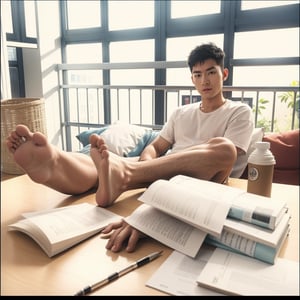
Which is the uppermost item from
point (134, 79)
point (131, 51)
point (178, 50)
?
point (131, 51)

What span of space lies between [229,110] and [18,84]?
108cm

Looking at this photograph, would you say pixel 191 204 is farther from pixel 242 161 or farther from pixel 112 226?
pixel 242 161

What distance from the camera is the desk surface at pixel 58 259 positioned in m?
0.30

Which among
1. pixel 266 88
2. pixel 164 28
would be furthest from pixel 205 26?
pixel 266 88

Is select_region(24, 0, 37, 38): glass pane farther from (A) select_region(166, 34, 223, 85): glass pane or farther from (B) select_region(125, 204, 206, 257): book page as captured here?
(A) select_region(166, 34, 223, 85): glass pane

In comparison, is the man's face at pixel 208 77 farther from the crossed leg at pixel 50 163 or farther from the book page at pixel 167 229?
the book page at pixel 167 229

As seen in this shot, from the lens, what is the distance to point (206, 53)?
4.26 ft

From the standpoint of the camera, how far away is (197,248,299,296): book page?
0.40 metres

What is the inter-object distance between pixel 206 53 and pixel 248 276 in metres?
1.04

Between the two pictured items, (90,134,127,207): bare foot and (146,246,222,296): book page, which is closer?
(146,246,222,296): book page

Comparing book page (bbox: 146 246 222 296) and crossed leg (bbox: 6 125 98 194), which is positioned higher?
crossed leg (bbox: 6 125 98 194)

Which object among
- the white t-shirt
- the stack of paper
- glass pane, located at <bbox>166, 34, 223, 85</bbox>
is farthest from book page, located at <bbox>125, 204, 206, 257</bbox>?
glass pane, located at <bbox>166, 34, 223, 85</bbox>

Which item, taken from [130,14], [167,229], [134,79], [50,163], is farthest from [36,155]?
[130,14]

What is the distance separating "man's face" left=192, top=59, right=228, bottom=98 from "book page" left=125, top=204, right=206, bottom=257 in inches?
31.8
